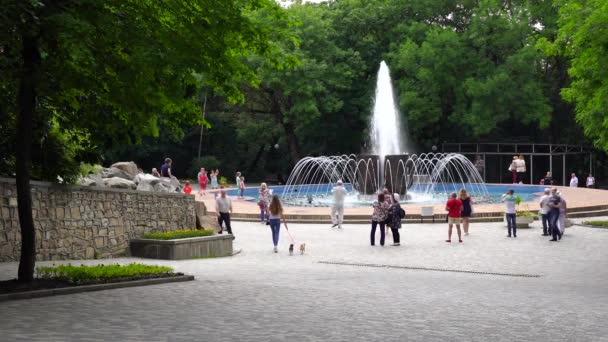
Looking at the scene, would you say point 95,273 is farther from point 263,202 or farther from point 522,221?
point 522,221

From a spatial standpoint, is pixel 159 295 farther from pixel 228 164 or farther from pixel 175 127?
pixel 228 164

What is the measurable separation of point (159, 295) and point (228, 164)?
49.5 m

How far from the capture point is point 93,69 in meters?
12.6

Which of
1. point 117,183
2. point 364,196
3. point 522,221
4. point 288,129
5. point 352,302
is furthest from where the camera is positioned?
point 288,129

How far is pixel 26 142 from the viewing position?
12867 mm

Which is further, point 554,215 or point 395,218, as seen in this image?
point 554,215

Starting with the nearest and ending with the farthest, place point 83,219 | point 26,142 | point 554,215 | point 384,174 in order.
Result: point 26,142
point 83,219
point 554,215
point 384,174

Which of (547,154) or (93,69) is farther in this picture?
(547,154)

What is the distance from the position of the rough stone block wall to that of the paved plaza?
0.84m

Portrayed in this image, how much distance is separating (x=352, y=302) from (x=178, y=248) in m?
8.69

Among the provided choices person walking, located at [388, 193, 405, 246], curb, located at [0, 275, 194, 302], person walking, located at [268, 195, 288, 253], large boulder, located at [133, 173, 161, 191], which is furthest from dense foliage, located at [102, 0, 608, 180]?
curb, located at [0, 275, 194, 302]

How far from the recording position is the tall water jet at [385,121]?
2029 inches

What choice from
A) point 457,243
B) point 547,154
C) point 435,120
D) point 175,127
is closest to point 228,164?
point 435,120

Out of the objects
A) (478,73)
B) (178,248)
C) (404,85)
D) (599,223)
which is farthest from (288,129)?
(178,248)
